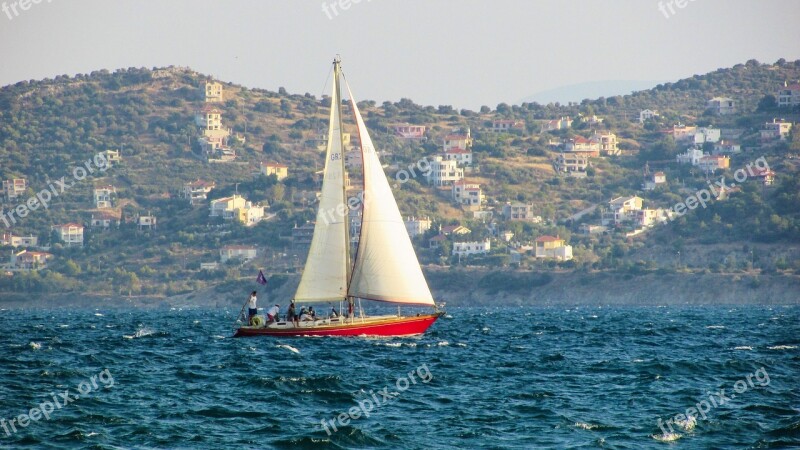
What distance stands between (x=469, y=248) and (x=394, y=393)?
522ft

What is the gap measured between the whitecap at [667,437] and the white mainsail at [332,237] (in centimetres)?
2380

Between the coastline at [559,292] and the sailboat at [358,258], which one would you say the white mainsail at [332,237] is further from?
the coastline at [559,292]

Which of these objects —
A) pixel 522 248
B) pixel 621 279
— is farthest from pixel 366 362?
pixel 522 248

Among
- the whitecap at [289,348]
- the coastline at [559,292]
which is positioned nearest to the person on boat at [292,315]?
the whitecap at [289,348]

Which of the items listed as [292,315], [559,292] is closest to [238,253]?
[559,292]

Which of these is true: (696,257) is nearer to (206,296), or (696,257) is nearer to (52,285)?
(206,296)

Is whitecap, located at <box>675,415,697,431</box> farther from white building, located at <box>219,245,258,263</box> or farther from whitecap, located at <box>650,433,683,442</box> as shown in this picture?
white building, located at <box>219,245,258,263</box>

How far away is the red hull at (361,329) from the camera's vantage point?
165 ft

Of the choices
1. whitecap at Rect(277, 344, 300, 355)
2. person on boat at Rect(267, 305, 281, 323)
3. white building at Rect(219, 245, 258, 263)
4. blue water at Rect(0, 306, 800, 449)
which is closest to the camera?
blue water at Rect(0, 306, 800, 449)

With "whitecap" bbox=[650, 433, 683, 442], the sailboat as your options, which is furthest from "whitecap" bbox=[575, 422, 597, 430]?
the sailboat

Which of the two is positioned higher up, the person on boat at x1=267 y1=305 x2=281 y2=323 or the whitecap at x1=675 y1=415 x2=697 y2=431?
the person on boat at x1=267 y1=305 x2=281 y2=323

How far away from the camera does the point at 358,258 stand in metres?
49.9

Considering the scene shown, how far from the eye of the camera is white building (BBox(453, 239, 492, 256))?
191875 millimetres

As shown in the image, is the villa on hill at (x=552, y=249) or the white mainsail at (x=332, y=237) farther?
the villa on hill at (x=552, y=249)
